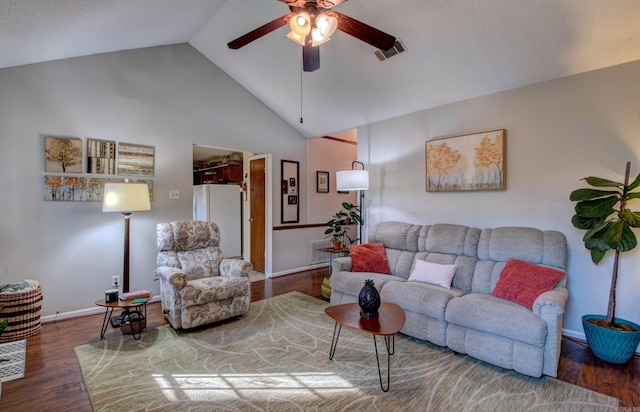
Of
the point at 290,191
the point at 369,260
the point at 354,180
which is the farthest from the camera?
the point at 290,191

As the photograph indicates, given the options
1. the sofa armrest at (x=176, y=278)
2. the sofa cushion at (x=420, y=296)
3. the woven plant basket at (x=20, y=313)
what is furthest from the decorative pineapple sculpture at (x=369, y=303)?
the woven plant basket at (x=20, y=313)

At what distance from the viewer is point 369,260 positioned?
11.9ft

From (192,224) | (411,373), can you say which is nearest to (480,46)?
(411,373)

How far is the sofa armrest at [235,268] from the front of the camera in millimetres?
3453

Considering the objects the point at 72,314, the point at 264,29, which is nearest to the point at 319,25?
the point at 264,29

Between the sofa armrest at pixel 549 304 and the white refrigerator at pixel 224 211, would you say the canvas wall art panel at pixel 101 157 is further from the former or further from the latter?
the sofa armrest at pixel 549 304

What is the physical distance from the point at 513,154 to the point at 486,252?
1.15 meters

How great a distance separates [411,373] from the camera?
7.63 feet

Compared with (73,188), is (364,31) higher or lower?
higher

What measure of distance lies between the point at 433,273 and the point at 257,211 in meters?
3.52

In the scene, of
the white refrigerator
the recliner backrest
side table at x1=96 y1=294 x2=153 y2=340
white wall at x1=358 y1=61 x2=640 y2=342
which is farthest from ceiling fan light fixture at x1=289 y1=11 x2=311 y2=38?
the white refrigerator

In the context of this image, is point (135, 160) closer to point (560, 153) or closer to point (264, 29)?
point (264, 29)

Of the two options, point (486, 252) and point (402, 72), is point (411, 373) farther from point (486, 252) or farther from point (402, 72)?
point (402, 72)

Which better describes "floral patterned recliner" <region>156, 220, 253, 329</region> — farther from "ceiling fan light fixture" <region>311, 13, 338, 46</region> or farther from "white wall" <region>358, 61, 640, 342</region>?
"white wall" <region>358, 61, 640, 342</region>
